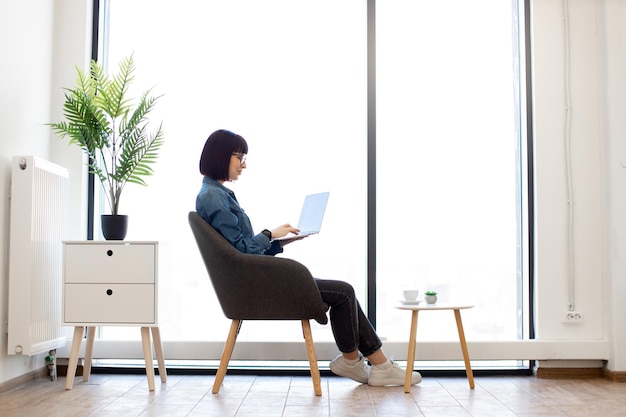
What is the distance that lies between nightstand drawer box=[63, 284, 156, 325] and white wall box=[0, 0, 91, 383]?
300 millimetres

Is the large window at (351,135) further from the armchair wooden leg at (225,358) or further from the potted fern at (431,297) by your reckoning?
the armchair wooden leg at (225,358)

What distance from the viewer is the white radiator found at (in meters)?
3.15

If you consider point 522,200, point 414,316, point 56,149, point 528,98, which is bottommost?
point 414,316

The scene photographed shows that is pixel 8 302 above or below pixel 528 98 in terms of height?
below

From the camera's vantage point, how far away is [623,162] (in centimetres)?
359

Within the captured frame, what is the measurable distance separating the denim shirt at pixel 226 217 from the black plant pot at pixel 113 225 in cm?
42

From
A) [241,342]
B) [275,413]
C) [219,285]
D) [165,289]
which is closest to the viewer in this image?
[275,413]

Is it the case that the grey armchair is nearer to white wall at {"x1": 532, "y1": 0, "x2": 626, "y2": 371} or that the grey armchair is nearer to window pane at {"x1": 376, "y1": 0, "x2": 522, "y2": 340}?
window pane at {"x1": 376, "y1": 0, "x2": 522, "y2": 340}

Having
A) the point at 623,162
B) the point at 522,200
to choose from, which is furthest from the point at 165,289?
the point at 623,162

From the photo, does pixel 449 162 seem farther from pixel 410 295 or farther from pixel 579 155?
pixel 410 295

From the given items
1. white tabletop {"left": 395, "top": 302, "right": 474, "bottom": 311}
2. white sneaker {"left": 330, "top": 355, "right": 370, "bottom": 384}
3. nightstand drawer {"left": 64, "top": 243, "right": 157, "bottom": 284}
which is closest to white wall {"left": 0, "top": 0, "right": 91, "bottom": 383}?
nightstand drawer {"left": 64, "top": 243, "right": 157, "bottom": 284}

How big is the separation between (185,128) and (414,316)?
1584 millimetres

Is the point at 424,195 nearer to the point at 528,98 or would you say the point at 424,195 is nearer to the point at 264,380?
the point at 528,98

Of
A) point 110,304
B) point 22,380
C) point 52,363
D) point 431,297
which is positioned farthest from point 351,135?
point 22,380
